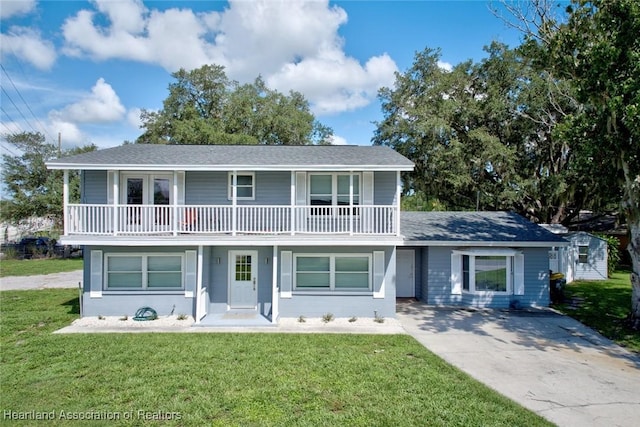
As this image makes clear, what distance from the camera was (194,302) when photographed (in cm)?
1185

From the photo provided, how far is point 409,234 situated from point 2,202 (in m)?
34.5

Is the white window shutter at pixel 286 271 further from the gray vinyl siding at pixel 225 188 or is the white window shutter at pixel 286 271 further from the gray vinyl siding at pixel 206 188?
the gray vinyl siding at pixel 206 188

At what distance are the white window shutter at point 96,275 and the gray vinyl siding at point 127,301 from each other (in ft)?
0.11

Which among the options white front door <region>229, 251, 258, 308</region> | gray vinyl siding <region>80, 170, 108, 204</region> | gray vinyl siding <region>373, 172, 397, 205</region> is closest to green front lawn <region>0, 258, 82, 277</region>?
gray vinyl siding <region>80, 170, 108, 204</region>

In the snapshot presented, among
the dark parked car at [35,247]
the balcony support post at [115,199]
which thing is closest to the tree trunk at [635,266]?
the balcony support post at [115,199]

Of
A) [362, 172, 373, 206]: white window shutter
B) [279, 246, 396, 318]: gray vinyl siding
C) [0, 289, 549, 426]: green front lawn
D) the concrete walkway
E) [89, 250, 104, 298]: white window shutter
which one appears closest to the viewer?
[0, 289, 549, 426]: green front lawn

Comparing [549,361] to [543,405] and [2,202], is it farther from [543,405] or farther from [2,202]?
[2,202]

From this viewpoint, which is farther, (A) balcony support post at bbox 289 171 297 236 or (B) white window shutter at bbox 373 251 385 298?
(B) white window shutter at bbox 373 251 385 298

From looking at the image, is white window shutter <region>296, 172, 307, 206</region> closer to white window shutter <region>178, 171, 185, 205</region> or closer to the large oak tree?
white window shutter <region>178, 171, 185, 205</region>

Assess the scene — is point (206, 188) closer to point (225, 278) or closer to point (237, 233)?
point (237, 233)

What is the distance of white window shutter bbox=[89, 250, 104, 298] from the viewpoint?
11.8m

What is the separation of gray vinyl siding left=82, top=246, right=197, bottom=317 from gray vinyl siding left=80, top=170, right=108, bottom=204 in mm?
1724

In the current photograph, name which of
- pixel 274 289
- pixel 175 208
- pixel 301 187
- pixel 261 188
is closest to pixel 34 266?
pixel 175 208

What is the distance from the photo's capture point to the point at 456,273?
549 inches
